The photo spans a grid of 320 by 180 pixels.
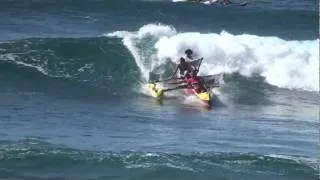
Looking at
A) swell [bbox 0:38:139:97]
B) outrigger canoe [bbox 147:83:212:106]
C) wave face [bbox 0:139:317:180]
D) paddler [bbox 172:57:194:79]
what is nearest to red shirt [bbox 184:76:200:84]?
outrigger canoe [bbox 147:83:212:106]

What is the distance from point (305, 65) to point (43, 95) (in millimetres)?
10753

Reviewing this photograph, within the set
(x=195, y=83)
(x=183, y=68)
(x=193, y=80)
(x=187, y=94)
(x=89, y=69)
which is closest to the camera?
(x=195, y=83)

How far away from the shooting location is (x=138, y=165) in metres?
14.9

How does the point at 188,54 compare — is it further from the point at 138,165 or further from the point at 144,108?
the point at 138,165

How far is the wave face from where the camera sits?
1439cm

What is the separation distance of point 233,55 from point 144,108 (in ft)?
28.9

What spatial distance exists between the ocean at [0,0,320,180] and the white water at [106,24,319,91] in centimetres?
5

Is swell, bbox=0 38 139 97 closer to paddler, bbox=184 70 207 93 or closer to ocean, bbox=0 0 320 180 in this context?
ocean, bbox=0 0 320 180

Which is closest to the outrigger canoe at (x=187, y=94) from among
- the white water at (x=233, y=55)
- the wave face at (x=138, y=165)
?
the white water at (x=233, y=55)

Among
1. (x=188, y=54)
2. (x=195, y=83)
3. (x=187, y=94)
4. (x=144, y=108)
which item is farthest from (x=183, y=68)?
(x=144, y=108)

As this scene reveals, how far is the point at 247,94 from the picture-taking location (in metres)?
25.1

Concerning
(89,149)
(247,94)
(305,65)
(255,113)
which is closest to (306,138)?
(255,113)

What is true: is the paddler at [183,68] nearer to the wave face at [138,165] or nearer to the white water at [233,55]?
the white water at [233,55]

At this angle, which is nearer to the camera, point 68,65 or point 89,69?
point 89,69
